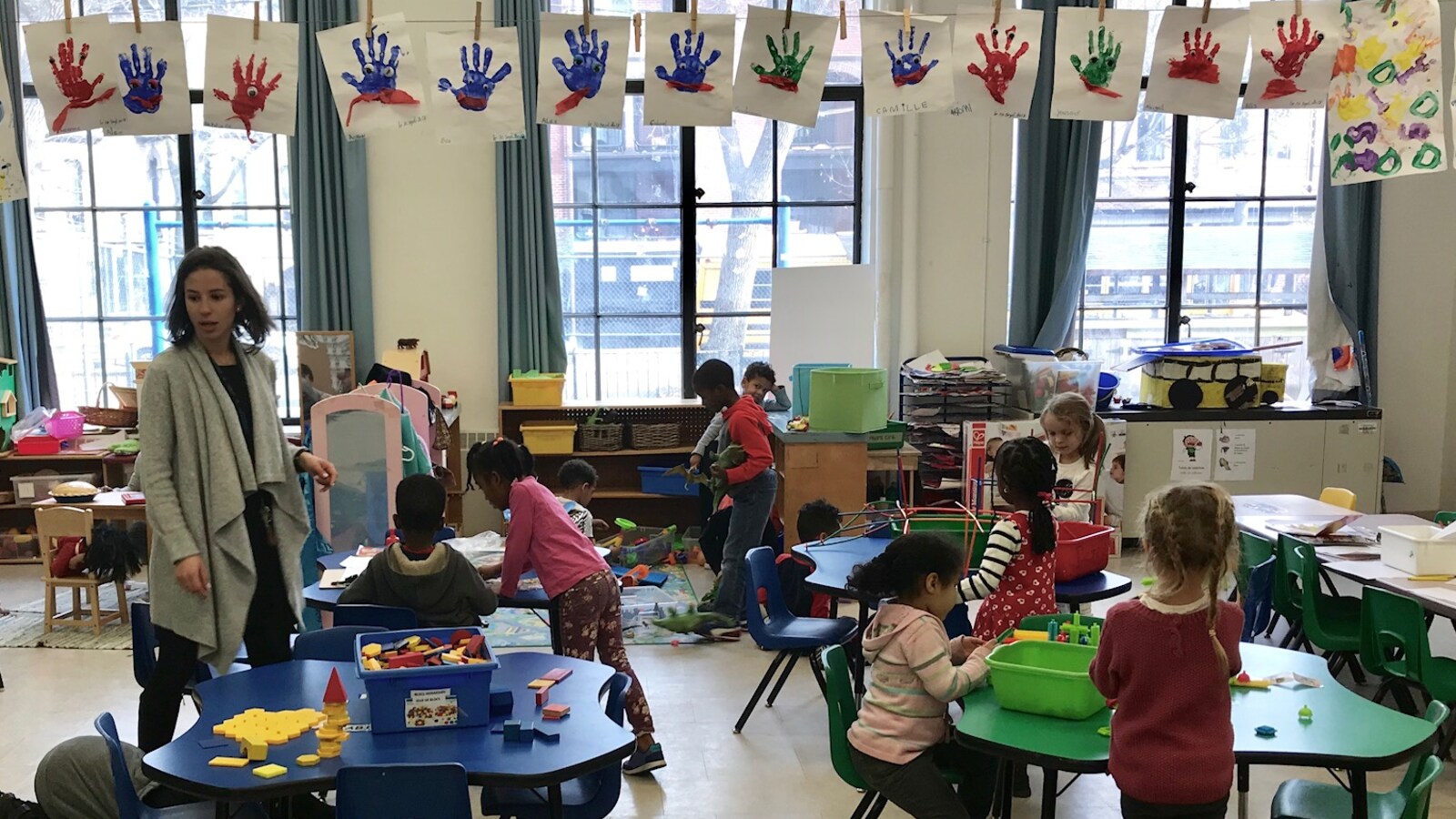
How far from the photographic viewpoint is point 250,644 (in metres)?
3.17

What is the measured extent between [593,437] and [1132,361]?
3.27 meters

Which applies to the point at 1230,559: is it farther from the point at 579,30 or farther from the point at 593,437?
the point at 593,437

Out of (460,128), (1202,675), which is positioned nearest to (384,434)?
(460,128)

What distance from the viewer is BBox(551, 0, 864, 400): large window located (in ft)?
25.1

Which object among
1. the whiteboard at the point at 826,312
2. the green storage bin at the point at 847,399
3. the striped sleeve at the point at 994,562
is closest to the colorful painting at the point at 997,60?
the green storage bin at the point at 847,399

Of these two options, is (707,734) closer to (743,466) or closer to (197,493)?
(743,466)

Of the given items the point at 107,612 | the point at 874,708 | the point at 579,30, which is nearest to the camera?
the point at 874,708

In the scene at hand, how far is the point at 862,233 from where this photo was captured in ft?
25.4

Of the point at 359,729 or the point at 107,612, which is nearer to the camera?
the point at 359,729

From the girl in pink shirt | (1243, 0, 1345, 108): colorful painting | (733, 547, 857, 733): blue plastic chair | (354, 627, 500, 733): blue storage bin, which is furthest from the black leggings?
(1243, 0, 1345, 108): colorful painting

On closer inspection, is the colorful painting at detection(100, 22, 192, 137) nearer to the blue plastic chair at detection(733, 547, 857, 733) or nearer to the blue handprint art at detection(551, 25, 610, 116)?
the blue handprint art at detection(551, 25, 610, 116)

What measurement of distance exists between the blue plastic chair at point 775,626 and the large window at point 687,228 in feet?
11.5

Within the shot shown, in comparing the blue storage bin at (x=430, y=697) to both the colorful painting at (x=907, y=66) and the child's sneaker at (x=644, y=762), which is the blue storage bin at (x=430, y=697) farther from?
the colorful painting at (x=907, y=66)

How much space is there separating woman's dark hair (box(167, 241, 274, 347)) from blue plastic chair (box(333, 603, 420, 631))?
2.71 feet
